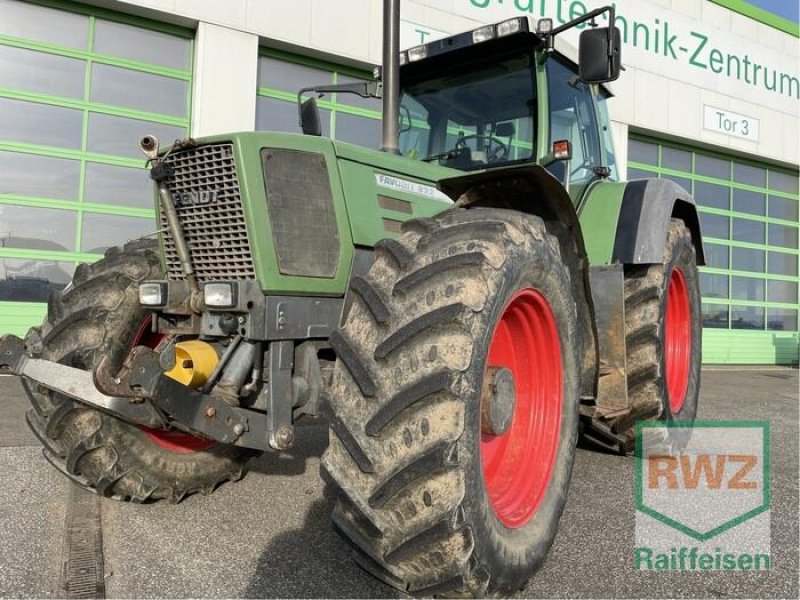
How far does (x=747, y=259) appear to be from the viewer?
511 inches

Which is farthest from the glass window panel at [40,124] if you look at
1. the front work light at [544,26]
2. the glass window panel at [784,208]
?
the glass window panel at [784,208]

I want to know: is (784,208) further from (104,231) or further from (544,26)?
(104,231)

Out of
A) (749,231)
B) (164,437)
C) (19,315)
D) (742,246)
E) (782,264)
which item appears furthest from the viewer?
(782,264)

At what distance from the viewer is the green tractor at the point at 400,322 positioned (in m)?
1.85

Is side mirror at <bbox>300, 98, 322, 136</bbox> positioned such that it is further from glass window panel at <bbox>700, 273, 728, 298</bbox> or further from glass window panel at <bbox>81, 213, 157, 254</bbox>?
glass window panel at <bbox>700, 273, 728, 298</bbox>

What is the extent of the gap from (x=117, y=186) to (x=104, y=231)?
54cm

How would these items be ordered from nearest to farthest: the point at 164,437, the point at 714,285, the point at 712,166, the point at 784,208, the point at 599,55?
the point at 164,437
the point at 599,55
the point at 714,285
the point at 712,166
the point at 784,208

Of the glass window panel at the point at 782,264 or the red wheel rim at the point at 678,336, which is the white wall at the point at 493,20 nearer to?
the glass window panel at the point at 782,264

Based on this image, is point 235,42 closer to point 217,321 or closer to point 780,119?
point 217,321

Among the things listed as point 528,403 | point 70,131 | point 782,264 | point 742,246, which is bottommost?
point 528,403

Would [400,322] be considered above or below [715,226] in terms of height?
below

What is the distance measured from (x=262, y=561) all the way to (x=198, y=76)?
6.50 metres

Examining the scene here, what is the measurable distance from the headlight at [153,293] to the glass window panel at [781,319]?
1379 cm

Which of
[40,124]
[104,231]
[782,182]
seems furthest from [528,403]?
[782,182]
